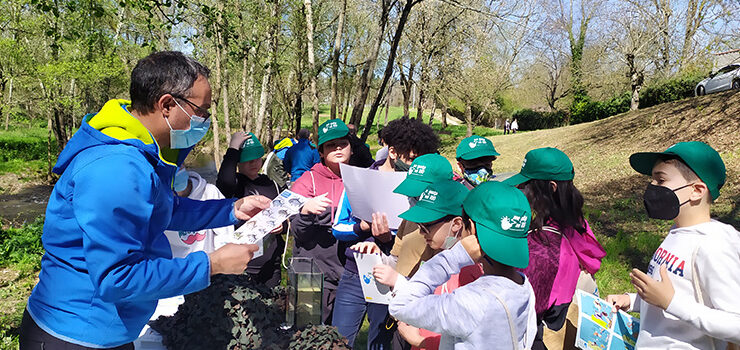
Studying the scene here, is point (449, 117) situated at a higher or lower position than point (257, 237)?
lower

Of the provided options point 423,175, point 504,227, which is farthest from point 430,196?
point 504,227

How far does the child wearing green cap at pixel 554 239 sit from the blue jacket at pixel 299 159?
3.20 metres

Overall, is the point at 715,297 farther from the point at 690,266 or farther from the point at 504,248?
the point at 504,248

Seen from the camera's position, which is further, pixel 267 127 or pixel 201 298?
pixel 267 127

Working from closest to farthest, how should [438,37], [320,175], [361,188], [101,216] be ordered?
[101,216]
[361,188]
[320,175]
[438,37]

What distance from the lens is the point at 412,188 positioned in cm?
271

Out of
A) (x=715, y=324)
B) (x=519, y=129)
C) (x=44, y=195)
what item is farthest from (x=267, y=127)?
(x=519, y=129)

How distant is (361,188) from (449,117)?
Answer: 57.1 m

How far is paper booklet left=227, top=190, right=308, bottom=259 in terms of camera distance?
207cm

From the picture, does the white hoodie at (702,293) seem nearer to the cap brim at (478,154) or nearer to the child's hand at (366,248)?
the child's hand at (366,248)

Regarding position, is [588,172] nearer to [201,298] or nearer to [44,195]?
[201,298]

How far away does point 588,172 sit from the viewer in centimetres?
1283

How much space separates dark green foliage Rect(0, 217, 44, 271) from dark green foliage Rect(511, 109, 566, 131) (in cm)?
3862

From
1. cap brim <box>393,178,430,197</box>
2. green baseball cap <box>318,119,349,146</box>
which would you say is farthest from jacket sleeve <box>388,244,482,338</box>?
green baseball cap <box>318,119,349,146</box>
